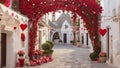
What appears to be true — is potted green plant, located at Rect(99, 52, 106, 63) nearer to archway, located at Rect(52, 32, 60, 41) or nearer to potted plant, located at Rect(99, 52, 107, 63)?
potted plant, located at Rect(99, 52, 107, 63)

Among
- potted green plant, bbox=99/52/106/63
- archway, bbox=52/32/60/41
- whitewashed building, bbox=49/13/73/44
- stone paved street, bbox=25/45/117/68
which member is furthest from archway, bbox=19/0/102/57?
archway, bbox=52/32/60/41

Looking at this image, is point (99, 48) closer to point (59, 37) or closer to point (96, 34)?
point (96, 34)

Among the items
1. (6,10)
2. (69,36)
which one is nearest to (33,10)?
(6,10)

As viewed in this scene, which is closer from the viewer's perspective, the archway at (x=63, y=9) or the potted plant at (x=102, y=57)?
the potted plant at (x=102, y=57)

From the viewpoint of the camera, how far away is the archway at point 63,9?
19859 millimetres

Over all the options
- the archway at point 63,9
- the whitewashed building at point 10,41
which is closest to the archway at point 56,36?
the archway at point 63,9

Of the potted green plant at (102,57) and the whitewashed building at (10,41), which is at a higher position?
the whitewashed building at (10,41)

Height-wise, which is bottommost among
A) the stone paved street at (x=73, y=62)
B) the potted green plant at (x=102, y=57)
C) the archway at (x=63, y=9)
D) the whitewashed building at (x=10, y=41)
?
the stone paved street at (x=73, y=62)

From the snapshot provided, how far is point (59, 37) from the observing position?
6231cm

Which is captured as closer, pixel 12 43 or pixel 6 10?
pixel 6 10

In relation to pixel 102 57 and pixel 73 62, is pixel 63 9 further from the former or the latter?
pixel 102 57

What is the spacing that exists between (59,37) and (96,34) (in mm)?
41041

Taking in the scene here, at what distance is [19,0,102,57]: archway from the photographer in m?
19.9

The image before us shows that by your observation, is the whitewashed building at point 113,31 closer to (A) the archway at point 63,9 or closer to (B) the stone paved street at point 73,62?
(A) the archway at point 63,9
